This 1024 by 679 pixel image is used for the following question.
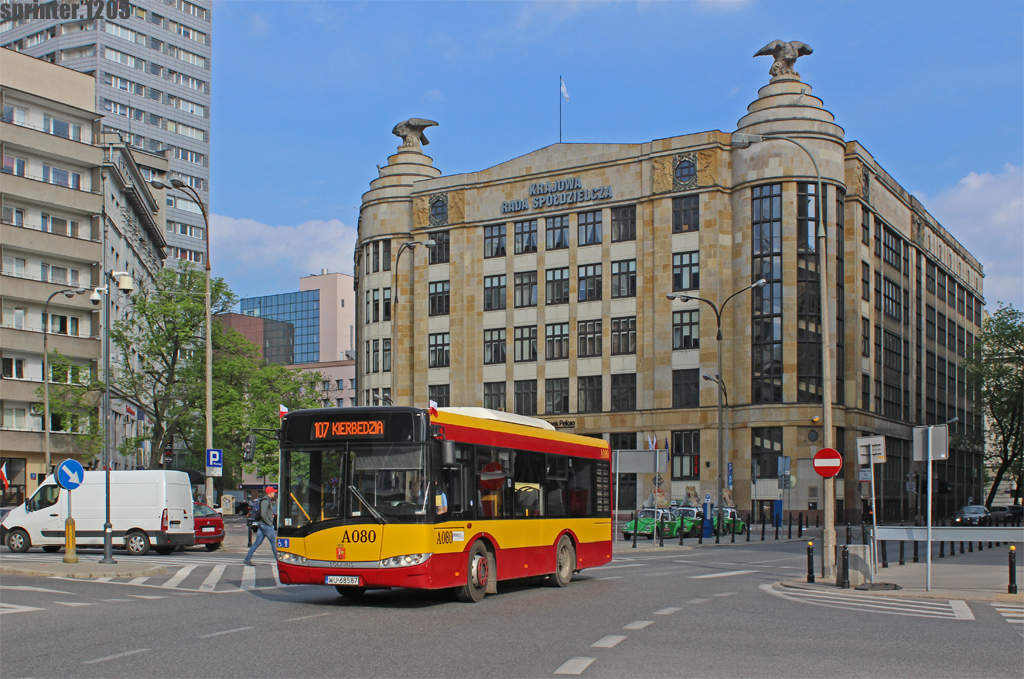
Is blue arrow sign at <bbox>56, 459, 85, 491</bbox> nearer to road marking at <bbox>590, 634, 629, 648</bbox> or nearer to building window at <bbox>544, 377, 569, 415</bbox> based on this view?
road marking at <bbox>590, 634, 629, 648</bbox>

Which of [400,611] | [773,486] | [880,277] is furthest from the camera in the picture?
[880,277]

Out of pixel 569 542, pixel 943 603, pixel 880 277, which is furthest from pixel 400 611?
pixel 880 277

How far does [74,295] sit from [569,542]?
167ft

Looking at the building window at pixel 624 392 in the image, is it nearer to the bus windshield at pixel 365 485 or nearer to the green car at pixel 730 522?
the green car at pixel 730 522

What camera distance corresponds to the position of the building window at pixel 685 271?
213 ft

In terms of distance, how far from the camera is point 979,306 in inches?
4092

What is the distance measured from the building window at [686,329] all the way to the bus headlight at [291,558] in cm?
Answer: 5101

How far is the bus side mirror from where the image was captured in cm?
1485

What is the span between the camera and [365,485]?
49.1ft

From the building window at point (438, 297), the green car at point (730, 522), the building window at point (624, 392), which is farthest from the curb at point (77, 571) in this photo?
the building window at point (438, 297)

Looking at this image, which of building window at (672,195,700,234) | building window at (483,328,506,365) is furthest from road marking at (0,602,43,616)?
building window at (483,328,506,365)

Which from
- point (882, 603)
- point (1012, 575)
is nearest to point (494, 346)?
point (1012, 575)

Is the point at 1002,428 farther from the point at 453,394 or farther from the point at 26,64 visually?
the point at 26,64

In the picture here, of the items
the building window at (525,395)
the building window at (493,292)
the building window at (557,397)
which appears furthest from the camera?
the building window at (493,292)
